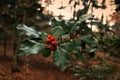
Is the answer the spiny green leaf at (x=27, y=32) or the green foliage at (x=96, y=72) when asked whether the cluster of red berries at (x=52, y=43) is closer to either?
the spiny green leaf at (x=27, y=32)

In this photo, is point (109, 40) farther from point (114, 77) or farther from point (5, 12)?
point (5, 12)

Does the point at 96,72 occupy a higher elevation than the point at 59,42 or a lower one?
lower

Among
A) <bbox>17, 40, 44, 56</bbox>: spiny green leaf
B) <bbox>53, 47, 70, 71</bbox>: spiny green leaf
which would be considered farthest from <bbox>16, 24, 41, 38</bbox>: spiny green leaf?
<bbox>53, 47, 70, 71</bbox>: spiny green leaf

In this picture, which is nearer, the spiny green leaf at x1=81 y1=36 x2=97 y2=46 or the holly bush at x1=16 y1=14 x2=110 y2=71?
the holly bush at x1=16 y1=14 x2=110 y2=71

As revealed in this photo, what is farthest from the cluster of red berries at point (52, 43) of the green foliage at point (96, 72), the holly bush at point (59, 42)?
the green foliage at point (96, 72)

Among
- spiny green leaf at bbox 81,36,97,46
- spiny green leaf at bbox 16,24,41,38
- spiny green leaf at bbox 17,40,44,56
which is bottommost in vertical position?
spiny green leaf at bbox 81,36,97,46

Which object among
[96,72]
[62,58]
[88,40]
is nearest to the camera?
[62,58]

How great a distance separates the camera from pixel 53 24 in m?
2.84

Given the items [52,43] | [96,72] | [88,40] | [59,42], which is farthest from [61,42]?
[96,72]

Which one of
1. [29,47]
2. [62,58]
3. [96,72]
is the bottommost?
[96,72]

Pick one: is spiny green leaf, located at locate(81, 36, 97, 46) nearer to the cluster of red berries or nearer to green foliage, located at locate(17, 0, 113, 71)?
green foliage, located at locate(17, 0, 113, 71)

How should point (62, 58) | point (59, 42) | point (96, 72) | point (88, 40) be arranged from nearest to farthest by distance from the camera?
1. point (62, 58)
2. point (59, 42)
3. point (88, 40)
4. point (96, 72)

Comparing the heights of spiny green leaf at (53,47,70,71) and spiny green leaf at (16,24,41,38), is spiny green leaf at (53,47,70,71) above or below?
below

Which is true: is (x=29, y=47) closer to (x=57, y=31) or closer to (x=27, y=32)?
(x=27, y=32)
